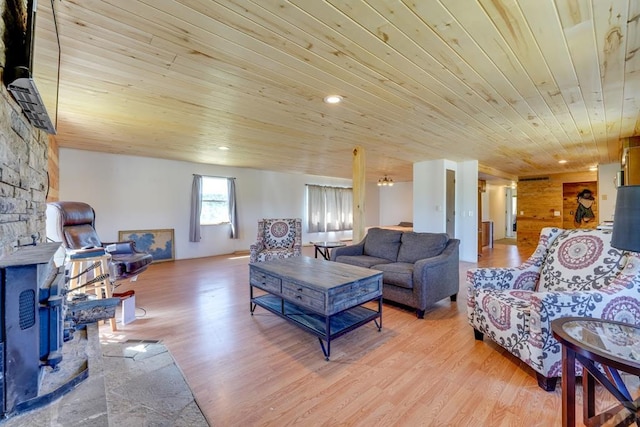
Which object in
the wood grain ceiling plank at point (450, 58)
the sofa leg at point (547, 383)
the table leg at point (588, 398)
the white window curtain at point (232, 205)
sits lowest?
the sofa leg at point (547, 383)

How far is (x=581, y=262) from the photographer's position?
2.23m

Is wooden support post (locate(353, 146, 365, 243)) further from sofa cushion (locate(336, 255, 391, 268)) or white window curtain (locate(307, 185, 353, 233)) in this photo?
white window curtain (locate(307, 185, 353, 233))

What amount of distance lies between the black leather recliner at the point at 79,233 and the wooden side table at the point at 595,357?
3.76 metres

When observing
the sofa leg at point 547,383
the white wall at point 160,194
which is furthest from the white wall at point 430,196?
the sofa leg at point 547,383

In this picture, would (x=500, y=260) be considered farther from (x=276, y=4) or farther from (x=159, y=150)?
(x=159, y=150)

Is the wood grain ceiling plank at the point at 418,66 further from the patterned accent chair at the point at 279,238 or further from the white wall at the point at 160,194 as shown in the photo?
the white wall at the point at 160,194

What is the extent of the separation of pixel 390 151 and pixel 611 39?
3.30 meters

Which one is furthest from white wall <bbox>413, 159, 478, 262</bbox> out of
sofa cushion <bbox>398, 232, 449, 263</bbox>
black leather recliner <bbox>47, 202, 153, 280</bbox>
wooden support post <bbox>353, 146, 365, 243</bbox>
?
black leather recliner <bbox>47, 202, 153, 280</bbox>

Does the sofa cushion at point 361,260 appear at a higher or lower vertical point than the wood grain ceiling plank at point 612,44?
lower

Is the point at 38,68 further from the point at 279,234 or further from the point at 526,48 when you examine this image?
the point at 279,234

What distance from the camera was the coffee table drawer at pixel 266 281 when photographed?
270 cm

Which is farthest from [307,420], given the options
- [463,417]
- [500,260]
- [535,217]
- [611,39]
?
[535,217]

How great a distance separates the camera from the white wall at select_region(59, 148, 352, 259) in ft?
16.9

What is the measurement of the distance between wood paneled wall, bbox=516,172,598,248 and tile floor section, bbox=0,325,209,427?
946cm
